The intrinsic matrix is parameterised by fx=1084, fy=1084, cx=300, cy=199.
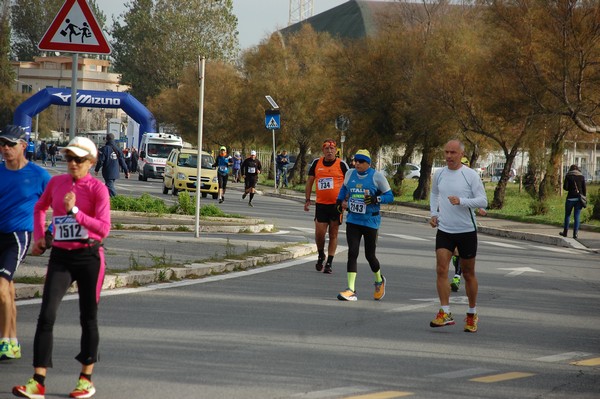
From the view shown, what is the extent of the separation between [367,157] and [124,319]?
4142 millimetres

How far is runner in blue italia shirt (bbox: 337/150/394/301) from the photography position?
13.0 m

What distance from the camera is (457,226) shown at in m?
10.7

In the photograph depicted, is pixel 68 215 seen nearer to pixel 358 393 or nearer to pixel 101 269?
pixel 101 269

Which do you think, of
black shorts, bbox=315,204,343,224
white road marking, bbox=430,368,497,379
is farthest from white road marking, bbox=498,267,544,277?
white road marking, bbox=430,368,497,379

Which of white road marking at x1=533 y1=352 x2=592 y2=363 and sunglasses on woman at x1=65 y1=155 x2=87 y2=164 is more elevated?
sunglasses on woman at x1=65 y1=155 x2=87 y2=164

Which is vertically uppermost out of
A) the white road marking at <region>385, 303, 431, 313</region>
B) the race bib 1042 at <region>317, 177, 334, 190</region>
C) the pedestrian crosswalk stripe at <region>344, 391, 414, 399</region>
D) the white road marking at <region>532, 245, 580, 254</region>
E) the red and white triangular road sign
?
the red and white triangular road sign

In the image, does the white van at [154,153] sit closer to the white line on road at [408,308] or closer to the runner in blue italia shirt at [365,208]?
the runner in blue italia shirt at [365,208]

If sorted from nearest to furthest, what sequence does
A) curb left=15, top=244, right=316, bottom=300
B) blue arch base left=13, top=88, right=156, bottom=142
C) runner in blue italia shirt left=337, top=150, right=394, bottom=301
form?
1. curb left=15, top=244, right=316, bottom=300
2. runner in blue italia shirt left=337, top=150, right=394, bottom=301
3. blue arch base left=13, top=88, right=156, bottom=142

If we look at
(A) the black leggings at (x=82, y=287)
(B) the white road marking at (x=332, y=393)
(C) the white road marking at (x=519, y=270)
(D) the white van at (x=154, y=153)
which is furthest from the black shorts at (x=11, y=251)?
(D) the white van at (x=154, y=153)

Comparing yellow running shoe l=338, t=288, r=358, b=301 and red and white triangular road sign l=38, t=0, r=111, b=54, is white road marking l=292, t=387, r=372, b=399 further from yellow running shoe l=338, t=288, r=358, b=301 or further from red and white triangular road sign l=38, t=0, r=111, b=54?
yellow running shoe l=338, t=288, r=358, b=301

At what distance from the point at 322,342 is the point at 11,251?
9.59ft

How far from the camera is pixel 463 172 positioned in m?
10.9

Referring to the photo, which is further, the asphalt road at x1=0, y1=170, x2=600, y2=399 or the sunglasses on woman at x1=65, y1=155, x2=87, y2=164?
the asphalt road at x1=0, y1=170, x2=600, y2=399

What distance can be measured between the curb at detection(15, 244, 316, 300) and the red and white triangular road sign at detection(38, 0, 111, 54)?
2580mm
